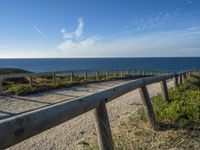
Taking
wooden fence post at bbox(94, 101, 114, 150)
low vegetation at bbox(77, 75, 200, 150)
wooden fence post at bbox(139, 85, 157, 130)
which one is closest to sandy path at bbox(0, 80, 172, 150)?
low vegetation at bbox(77, 75, 200, 150)

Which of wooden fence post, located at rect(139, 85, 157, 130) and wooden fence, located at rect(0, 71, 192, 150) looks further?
wooden fence post, located at rect(139, 85, 157, 130)

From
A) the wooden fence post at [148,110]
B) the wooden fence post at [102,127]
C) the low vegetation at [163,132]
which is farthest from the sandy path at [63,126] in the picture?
the wooden fence post at [102,127]

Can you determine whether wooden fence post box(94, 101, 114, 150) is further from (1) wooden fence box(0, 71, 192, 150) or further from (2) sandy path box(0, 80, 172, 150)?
(2) sandy path box(0, 80, 172, 150)

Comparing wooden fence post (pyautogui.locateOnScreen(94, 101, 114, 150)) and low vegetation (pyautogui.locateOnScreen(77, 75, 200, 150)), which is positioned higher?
wooden fence post (pyautogui.locateOnScreen(94, 101, 114, 150))

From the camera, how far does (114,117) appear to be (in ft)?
28.6

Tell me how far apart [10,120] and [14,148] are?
3.89 m

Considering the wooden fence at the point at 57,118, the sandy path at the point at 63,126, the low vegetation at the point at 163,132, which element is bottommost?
the sandy path at the point at 63,126

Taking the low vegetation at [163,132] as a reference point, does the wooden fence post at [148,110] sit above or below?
above

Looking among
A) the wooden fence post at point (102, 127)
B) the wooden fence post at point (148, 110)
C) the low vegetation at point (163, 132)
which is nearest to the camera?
the wooden fence post at point (102, 127)

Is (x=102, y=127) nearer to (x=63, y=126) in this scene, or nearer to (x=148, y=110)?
(x=148, y=110)

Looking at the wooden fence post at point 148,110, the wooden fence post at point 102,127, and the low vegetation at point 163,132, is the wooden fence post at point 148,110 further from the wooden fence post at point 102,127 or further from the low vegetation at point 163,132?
the wooden fence post at point 102,127

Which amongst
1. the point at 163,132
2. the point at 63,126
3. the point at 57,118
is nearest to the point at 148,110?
the point at 163,132

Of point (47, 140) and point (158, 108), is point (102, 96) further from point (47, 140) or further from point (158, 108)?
point (158, 108)

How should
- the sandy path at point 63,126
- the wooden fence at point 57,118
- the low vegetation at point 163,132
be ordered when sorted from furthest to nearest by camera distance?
1. the sandy path at point 63,126
2. the low vegetation at point 163,132
3. the wooden fence at point 57,118
